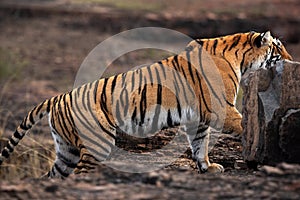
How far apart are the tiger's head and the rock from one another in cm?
69

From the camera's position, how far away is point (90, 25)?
48.7ft

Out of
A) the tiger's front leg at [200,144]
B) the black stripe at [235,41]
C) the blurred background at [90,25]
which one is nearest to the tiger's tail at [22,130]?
the tiger's front leg at [200,144]

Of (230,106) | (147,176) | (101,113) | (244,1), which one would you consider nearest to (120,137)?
(101,113)

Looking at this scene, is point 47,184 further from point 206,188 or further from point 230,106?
point 230,106

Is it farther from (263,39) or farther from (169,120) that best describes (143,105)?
(263,39)

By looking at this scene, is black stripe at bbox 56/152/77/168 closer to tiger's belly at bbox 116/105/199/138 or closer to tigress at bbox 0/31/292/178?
tigress at bbox 0/31/292/178

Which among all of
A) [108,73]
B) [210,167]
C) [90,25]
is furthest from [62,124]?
[90,25]

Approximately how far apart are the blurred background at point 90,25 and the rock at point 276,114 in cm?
564

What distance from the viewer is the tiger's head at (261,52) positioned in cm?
630

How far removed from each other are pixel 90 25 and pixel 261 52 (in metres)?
8.79

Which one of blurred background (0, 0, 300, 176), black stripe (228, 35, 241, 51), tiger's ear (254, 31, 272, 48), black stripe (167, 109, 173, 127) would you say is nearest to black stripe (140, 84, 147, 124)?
black stripe (167, 109, 173, 127)

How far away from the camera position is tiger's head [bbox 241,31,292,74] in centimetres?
630

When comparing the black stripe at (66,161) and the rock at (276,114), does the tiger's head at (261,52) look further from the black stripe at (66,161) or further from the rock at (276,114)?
the black stripe at (66,161)

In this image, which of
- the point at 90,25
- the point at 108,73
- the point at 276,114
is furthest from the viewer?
the point at 90,25
